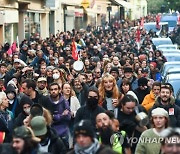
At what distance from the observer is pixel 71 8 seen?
5434 cm

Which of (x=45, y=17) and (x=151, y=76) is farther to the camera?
(x=45, y=17)

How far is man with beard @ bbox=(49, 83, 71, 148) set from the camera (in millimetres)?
11836

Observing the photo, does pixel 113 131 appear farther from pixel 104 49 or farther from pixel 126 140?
pixel 104 49

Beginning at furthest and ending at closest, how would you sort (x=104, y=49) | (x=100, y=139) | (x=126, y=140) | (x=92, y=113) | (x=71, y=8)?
1. (x=71, y=8)
2. (x=104, y=49)
3. (x=92, y=113)
4. (x=126, y=140)
5. (x=100, y=139)

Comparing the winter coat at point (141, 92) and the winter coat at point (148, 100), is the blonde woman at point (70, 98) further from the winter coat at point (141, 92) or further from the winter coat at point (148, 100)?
the winter coat at point (141, 92)

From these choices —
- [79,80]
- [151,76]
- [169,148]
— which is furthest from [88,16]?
[169,148]

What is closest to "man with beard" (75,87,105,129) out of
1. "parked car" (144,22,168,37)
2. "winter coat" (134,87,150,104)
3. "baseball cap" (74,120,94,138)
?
"winter coat" (134,87,150,104)

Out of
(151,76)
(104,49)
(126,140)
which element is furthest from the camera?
(104,49)

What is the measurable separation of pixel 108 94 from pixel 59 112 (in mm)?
988

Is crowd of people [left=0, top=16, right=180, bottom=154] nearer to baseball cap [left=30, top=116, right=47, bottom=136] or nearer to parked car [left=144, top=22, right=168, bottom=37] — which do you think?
baseball cap [left=30, top=116, right=47, bottom=136]

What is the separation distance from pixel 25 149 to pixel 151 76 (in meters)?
12.3

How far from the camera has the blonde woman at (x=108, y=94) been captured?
12.0m

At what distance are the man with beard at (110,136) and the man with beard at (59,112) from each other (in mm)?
2562

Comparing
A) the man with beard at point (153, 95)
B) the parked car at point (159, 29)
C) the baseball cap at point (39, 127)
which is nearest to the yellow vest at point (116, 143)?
the baseball cap at point (39, 127)
